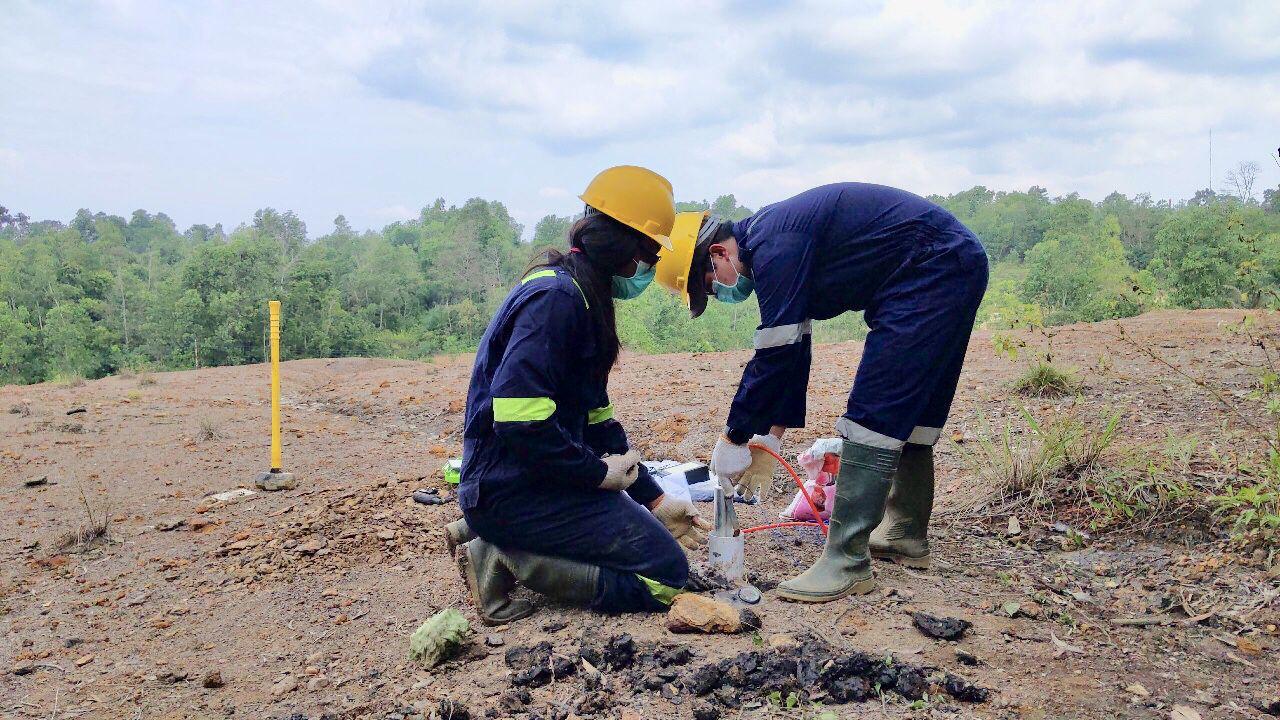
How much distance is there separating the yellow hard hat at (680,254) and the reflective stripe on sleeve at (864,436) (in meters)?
0.85

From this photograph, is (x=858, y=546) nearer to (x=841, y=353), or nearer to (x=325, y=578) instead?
(x=325, y=578)

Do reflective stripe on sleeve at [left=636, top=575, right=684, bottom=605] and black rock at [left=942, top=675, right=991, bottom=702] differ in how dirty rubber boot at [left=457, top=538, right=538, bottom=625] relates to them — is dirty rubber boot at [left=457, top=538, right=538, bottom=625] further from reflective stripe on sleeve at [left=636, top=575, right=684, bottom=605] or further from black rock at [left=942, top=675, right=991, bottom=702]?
black rock at [left=942, top=675, right=991, bottom=702]

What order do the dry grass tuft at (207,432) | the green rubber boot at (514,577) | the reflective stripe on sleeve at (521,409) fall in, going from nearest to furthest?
the reflective stripe on sleeve at (521,409) < the green rubber boot at (514,577) < the dry grass tuft at (207,432)

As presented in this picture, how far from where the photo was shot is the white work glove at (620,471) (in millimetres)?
2947

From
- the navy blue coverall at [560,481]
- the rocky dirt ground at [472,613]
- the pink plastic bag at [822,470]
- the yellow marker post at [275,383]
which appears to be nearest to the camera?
the rocky dirt ground at [472,613]

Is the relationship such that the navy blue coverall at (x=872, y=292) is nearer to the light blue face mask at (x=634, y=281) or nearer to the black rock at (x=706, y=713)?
the light blue face mask at (x=634, y=281)

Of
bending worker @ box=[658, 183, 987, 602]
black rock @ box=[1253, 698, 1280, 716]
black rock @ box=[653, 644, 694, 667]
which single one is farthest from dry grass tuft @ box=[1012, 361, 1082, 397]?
black rock @ box=[653, 644, 694, 667]

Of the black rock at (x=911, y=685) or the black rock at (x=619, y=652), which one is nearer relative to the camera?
the black rock at (x=911, y=685)

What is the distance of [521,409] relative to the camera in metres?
2.62

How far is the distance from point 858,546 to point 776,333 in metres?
0.89

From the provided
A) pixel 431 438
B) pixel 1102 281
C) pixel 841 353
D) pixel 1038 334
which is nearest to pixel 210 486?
pixel 431 438

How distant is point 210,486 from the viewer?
589 centimetres

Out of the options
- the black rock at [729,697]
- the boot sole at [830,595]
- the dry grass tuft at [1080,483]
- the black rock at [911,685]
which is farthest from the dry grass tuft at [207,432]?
the black rock at [911,685]

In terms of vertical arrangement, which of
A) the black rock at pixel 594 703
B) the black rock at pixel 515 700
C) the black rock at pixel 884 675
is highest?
the black rock at pixel 884 675
